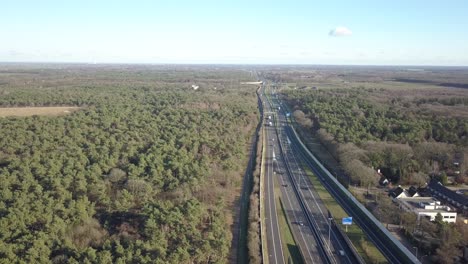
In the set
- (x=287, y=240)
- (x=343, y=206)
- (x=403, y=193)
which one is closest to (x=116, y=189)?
(x=287, y=240)

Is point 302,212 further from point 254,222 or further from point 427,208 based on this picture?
point 427,208

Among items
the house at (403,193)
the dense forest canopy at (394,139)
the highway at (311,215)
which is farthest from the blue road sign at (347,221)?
the dense forest canopy at (394,139)

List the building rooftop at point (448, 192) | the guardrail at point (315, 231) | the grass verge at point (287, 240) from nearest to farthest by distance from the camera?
the grass verge at point (287, 240) < the guardrail at point (315, 231) < the building rooftop at point (448, 192)

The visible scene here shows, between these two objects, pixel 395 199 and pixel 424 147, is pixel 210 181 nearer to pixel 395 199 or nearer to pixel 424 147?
pixel 395 199

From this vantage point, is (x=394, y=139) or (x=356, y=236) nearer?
(x=356, y=236)

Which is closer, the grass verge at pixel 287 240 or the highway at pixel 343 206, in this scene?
the grass verge at pixel 287 240

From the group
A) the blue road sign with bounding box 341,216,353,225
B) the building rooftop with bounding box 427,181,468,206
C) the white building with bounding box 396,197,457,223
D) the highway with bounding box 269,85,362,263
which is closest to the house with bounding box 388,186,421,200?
the white building with bounding box 396,197,457,223

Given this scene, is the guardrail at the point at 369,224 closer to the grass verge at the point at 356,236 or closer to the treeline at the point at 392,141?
the grass verge at the point at 356,236
